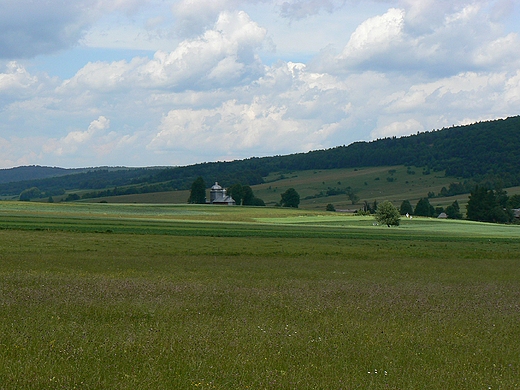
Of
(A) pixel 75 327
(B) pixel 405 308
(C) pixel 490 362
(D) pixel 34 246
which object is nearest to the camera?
(C) pixel 490 362

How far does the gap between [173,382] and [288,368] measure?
7.35ft

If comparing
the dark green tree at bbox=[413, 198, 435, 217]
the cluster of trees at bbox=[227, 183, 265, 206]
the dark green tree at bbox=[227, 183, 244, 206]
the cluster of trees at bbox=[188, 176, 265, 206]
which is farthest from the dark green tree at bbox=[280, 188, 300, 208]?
the dark green tree at bbox=[413, 198, 435, 217]

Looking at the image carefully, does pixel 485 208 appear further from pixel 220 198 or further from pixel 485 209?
pixel 220 198

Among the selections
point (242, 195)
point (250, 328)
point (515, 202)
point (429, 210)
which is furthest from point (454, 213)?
point (250, 328)

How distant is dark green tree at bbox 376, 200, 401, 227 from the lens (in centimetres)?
10575

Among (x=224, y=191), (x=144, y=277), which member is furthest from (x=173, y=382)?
→ (x=224, y=191)

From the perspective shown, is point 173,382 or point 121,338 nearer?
point 173,382

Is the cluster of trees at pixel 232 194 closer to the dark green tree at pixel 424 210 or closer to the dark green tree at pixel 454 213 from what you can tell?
the dark green tree at pixel 424 210

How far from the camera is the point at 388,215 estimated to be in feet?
348

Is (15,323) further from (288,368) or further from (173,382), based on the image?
(288,368)

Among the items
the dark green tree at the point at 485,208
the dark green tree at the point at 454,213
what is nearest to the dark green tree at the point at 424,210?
the dark green tree at the point at 454,213

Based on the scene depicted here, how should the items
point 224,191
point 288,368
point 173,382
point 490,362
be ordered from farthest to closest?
point 224,191
point 490,362
point 288,368
point 173,382

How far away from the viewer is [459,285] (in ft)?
83.1

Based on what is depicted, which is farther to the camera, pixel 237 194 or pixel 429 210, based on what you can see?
pixel 237 194
